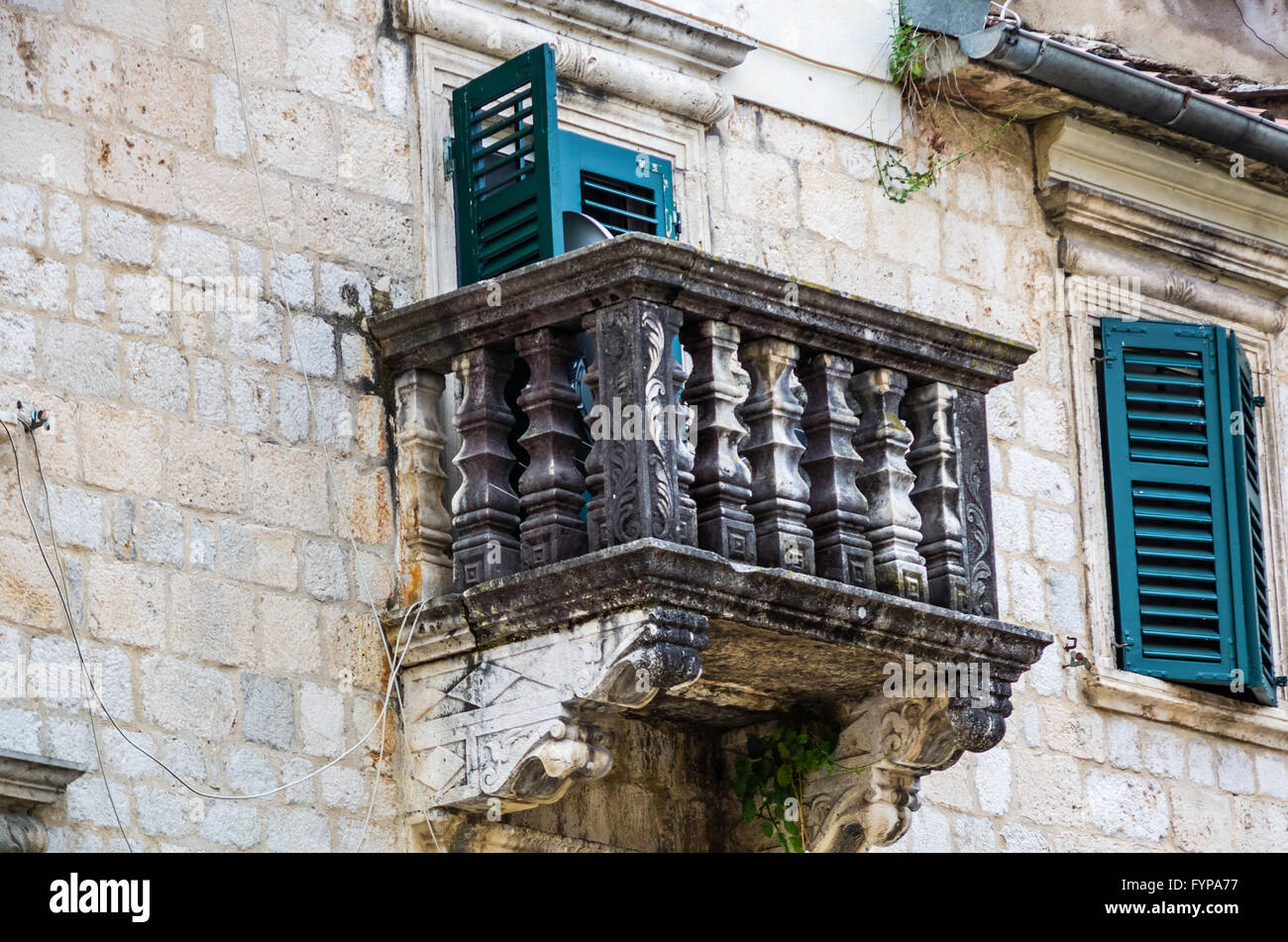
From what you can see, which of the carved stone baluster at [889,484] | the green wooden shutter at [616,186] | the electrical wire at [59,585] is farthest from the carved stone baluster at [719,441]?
the electrical wire at [59,585]

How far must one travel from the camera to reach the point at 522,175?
8359mm

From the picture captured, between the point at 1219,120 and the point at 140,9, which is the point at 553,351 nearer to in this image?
the point at 140,9

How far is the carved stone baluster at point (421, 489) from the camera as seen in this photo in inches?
318

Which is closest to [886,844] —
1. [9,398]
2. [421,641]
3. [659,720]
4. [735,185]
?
[659,720]

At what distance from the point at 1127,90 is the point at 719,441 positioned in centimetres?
295

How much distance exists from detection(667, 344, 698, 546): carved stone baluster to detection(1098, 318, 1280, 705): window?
286 centimetres

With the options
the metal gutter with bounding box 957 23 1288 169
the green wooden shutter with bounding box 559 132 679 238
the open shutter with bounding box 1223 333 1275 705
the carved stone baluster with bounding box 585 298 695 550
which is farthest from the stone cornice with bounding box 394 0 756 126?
the open shutter with bounding box 1223 333 1275 705

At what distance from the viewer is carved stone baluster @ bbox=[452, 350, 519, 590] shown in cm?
787

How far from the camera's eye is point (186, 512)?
7.62 metres

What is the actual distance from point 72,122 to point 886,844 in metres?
3.32

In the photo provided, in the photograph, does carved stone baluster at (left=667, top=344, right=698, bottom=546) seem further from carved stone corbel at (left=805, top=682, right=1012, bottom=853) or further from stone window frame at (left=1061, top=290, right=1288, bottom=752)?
stone window frame at (left=1061, top=290, right=1288, bottom=752)

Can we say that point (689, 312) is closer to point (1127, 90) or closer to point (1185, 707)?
point (1127, 90)

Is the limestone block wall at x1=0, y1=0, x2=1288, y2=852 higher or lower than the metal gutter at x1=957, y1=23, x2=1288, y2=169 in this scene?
lower

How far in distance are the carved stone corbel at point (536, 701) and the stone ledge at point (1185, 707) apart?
2.62 meters
